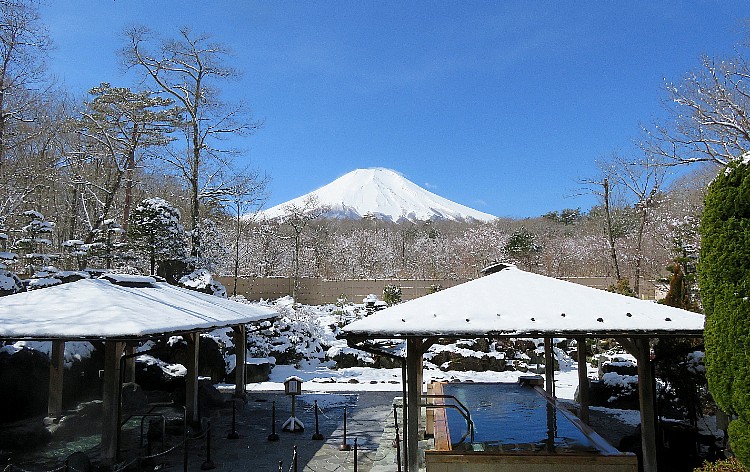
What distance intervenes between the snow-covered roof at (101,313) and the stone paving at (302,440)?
2.05m

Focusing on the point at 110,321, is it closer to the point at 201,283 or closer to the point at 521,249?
the point at 201,283

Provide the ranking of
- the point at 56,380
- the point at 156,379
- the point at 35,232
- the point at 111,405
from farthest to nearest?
the point at 35,232 < the point at 156,379 < the point at 56,380 < the point at 111,405

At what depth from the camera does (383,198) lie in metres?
111

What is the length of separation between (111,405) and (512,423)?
599 cm

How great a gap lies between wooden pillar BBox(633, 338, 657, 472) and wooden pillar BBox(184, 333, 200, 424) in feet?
23.6

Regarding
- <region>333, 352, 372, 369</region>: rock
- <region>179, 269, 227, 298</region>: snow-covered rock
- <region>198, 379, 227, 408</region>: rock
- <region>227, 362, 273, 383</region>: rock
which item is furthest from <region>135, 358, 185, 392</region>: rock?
<region>333, 352, 372, 369</region>: rock

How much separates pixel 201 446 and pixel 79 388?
4.54 metres

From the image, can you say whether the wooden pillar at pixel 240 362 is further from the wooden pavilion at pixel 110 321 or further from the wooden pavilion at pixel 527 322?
the wooden pavilion at pixel 527 322

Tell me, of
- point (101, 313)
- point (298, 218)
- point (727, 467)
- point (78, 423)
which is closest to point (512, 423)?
point (727, 467)

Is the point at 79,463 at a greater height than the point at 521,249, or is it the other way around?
the point at 521,249

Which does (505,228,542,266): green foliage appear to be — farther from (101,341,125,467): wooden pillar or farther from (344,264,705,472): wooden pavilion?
(101,341,125,467): wooden pillar

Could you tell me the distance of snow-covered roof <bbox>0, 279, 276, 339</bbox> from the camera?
652 centimetres

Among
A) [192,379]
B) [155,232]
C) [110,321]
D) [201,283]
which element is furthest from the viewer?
[155,232]

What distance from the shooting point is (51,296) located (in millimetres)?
8266
